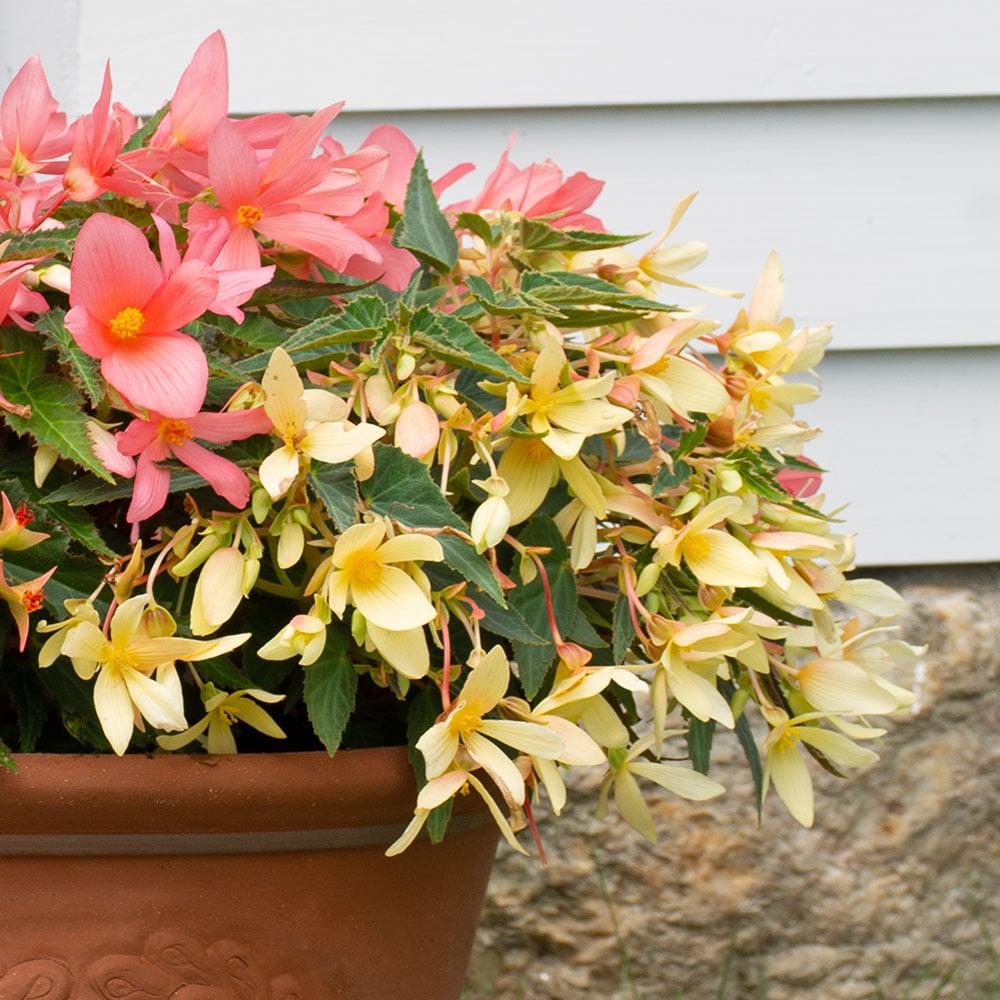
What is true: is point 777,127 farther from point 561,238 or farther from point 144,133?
point 144,133

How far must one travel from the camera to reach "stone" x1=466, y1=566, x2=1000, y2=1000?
1.50 m

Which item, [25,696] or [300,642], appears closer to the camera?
[300,642]

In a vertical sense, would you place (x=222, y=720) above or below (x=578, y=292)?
below

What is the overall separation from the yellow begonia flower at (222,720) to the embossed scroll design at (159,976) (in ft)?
0.34

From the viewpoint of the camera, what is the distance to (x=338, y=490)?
61 cm

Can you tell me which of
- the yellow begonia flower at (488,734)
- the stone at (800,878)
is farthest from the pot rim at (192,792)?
the stone at (800,878)

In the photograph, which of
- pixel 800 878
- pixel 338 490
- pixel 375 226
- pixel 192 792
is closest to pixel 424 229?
pixel 375 226

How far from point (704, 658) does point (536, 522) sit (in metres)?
0.13

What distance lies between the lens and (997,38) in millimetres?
1460

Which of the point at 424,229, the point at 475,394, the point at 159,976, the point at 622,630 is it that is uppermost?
the point at 424,229

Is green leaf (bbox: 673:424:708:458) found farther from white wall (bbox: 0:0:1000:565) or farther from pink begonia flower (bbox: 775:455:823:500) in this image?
white wall (bbox: 0:0:1000:565)

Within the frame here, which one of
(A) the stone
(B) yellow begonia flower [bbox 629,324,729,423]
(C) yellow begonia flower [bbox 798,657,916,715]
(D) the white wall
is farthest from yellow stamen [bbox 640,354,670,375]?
(A) the stone

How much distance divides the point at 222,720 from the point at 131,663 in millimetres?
91

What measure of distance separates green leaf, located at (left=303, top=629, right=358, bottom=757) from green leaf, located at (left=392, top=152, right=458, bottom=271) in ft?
0.82
